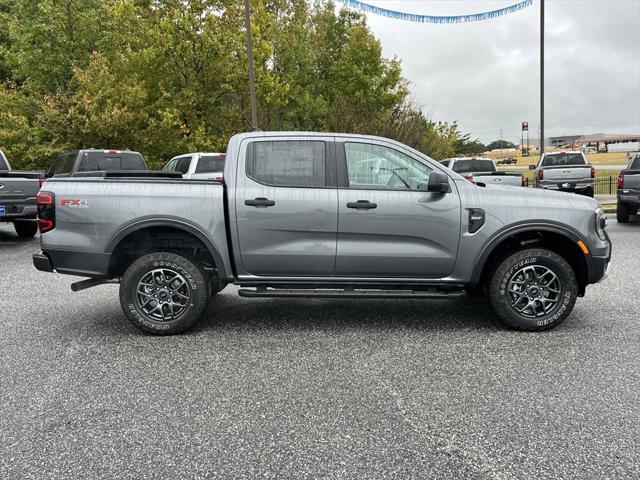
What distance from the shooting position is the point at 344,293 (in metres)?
5.09

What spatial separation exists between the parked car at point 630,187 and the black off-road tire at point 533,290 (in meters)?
9.62

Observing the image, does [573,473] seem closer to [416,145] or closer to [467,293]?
[467,293]

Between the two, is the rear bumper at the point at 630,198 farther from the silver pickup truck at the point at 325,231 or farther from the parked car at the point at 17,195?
the parked car at the point at 17,195

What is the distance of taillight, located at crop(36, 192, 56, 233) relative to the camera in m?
5.08

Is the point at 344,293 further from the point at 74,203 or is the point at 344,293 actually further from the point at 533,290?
the point at 74,203

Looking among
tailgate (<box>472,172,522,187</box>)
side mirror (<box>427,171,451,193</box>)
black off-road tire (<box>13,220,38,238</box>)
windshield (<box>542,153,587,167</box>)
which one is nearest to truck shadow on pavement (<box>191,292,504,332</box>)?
side mirror (<box>427,171,451,193</box>)

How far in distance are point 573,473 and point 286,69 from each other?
33.4m

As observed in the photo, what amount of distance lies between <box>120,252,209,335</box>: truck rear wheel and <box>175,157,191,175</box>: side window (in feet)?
31.1

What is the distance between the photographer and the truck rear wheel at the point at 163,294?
16.6 ft

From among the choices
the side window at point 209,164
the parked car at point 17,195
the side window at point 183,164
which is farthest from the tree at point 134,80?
the parked car at point 17,195

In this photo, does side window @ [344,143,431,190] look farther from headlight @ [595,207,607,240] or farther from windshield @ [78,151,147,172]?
windshield @ [78,151,147,172]

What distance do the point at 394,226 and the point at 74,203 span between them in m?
2.93

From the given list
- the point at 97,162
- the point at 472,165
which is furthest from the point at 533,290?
the point at 472,165

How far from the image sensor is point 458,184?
5168 millimetres
